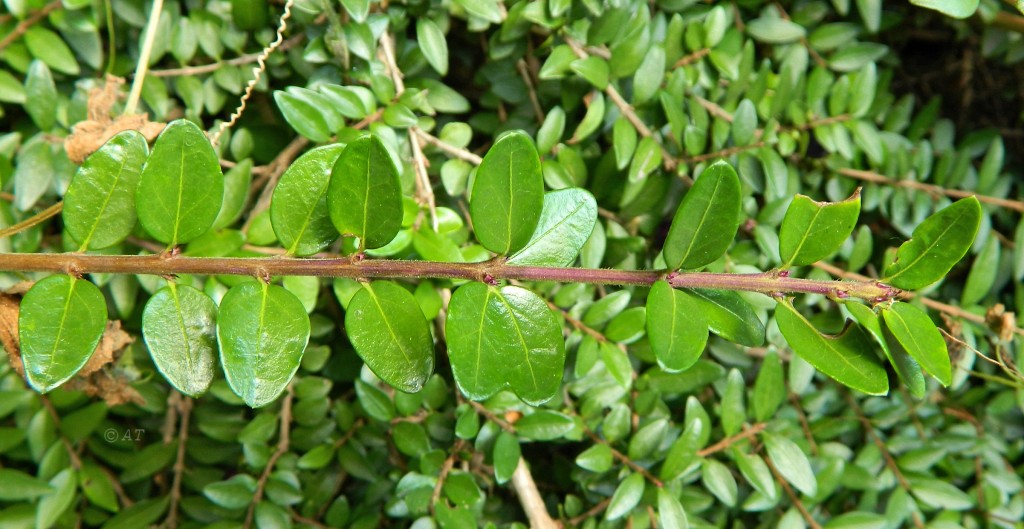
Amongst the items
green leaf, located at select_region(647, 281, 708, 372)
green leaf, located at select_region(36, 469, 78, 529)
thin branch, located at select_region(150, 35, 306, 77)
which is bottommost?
green leaf, located at select_region(36, 469, 78, 529)

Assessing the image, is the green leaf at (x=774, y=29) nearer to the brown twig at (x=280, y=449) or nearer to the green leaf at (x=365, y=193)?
the green leaf at (x=365, y=193)

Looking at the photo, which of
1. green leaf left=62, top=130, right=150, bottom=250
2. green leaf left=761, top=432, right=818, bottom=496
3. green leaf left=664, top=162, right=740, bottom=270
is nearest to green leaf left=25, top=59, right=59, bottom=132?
green leaf left=62, top=130, right=150, bottom=250

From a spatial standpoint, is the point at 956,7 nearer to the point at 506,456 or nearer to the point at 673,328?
the point at 673,328

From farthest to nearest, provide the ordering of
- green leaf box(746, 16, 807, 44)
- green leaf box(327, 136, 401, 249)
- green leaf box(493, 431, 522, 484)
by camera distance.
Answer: green leaf box(746, 16, 807, 44), green leaf box(493, 431, 522, 484), green leaf box(327, 136, 401, 249)

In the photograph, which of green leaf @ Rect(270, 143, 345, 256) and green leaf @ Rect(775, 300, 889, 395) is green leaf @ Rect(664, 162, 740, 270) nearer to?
green leaf @ Rect(775, 300, 889, 395)

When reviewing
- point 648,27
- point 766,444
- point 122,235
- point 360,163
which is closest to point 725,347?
point 766,444

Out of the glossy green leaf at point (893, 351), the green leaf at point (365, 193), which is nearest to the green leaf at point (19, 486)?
the green leaf at point (365, 193)

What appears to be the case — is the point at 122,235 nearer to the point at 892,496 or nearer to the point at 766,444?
the point at 766,444
